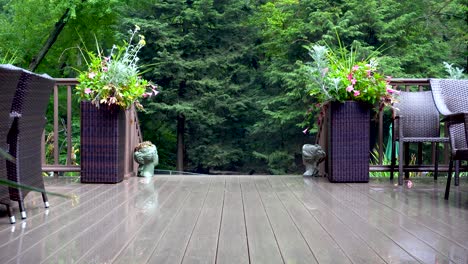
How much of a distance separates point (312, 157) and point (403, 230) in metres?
2.77

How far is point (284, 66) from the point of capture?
17375 mm

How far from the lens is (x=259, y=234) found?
2.44 metres

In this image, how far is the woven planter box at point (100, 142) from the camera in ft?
15.4

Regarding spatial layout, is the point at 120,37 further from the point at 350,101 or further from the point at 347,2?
the point at 350,101

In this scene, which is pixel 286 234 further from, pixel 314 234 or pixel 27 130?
pixel 27 130

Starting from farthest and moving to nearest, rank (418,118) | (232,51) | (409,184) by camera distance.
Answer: (232,51) → (418,118) → (409,184)

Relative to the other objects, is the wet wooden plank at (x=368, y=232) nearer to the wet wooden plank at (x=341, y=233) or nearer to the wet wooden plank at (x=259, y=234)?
the wet wooden plank at (x=341, y=233)

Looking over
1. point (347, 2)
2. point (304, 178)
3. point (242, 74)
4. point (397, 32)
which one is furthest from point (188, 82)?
point (304, 178)

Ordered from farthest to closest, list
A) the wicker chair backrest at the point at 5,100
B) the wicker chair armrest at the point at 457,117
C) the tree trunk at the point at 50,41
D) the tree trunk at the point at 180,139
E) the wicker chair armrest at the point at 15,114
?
1. the tree trunk at the point at 180,139
2. the tree trunk at the point at 50,41
3. the wicker chair armrest at the point at 457,117
4. the wicker chair armrest at the point at 15,114
5. the wicker chair backrest at the point at 5,100

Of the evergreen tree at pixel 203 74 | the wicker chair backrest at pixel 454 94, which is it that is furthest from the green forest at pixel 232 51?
the wicker chair backrest at pixel 454 94

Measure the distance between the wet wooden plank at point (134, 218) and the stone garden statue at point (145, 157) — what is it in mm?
585

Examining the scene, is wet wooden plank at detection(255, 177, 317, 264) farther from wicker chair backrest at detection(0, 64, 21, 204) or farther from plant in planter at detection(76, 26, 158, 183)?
plant in planter at detection(76, 26, 158, 183)

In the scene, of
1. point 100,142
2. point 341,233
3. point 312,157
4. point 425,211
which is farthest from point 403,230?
Result: point 100,142

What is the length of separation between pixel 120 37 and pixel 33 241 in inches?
591
